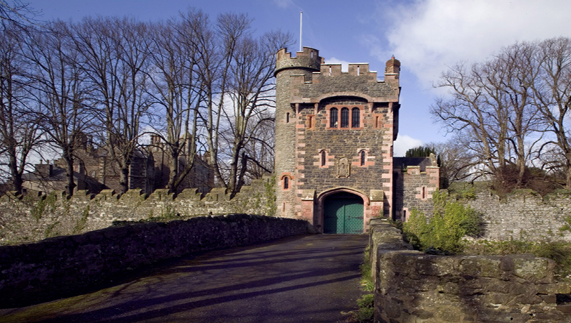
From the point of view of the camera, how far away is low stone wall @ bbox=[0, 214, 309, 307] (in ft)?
21.9

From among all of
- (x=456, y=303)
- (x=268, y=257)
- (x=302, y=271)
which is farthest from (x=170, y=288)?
(x=456, y=303)

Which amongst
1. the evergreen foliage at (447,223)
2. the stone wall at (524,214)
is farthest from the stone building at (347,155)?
the stone wall at (524,214)

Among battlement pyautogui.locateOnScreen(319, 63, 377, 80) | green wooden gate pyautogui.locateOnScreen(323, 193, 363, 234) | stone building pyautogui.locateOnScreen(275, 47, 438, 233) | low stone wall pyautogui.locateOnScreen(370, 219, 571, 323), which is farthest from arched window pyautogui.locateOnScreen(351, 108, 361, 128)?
low stone wall pyautogui.locateOnScreen(370, 219, 571, 323)

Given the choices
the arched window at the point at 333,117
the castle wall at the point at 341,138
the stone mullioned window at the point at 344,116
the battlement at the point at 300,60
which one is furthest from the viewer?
the battlement at the point at 300,60

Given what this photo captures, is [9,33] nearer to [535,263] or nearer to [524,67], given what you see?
[535,263]

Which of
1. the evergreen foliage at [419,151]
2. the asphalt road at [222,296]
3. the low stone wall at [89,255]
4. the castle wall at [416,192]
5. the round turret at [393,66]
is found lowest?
the asphalt road at [222,296]

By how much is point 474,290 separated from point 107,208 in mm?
25901

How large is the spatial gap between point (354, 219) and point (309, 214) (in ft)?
8.45

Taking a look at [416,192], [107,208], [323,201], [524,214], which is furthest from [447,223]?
[107,208]

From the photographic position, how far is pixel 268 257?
10.9 metres

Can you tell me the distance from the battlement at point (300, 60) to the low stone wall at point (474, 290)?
74.1 feet

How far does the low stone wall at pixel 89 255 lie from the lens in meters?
6.66

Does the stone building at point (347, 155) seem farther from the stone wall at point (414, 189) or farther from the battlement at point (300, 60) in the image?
the battlement at point (300, 60)

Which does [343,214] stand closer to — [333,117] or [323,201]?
[323,201]
